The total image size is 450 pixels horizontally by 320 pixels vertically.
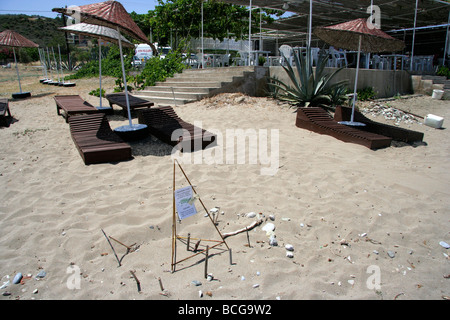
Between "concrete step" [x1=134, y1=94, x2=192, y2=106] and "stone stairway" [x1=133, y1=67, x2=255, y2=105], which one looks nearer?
"concrete step" [x1=134, y1=94, x2=192, y2=106]

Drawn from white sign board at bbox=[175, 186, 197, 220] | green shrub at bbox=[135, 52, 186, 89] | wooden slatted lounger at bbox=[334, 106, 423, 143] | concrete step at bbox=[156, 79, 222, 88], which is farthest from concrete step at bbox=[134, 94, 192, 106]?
white sign board at bbox=[175, 186, 197, 220]

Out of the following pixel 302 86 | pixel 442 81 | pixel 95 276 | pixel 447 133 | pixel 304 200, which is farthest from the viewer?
pixel 442 81

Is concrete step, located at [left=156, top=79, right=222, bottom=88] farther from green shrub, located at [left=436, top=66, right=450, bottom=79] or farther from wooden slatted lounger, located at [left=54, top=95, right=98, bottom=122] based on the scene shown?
green shrub, located at [left=436, top=66, right=450, bottom=79]

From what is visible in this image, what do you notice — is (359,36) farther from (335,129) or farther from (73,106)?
(73,106)

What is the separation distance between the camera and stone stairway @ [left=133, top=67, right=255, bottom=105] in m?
8.41

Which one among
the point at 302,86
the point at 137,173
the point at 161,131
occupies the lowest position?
the point at 137,173

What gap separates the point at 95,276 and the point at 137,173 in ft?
5.88

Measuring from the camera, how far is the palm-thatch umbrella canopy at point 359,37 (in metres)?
5.23

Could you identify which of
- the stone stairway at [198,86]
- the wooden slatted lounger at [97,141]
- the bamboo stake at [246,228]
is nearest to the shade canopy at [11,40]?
the stone stairway at [198,86]

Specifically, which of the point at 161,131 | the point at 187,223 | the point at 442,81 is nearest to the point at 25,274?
the point at 187,223

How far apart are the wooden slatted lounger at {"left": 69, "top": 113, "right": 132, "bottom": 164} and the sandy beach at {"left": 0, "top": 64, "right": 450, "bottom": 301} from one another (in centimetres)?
14

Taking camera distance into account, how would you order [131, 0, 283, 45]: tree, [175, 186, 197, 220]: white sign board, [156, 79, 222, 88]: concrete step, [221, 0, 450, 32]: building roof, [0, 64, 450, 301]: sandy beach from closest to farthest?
1. [0, 64, 450, 301]: sandy beach
2. [175, 186, 197, 220]: white sign board
3. [156, 79, 222, 88]: concrete step
4. [221, 0, 450, 32]: building roof
5. [131, 0, 283, 45]: tree
